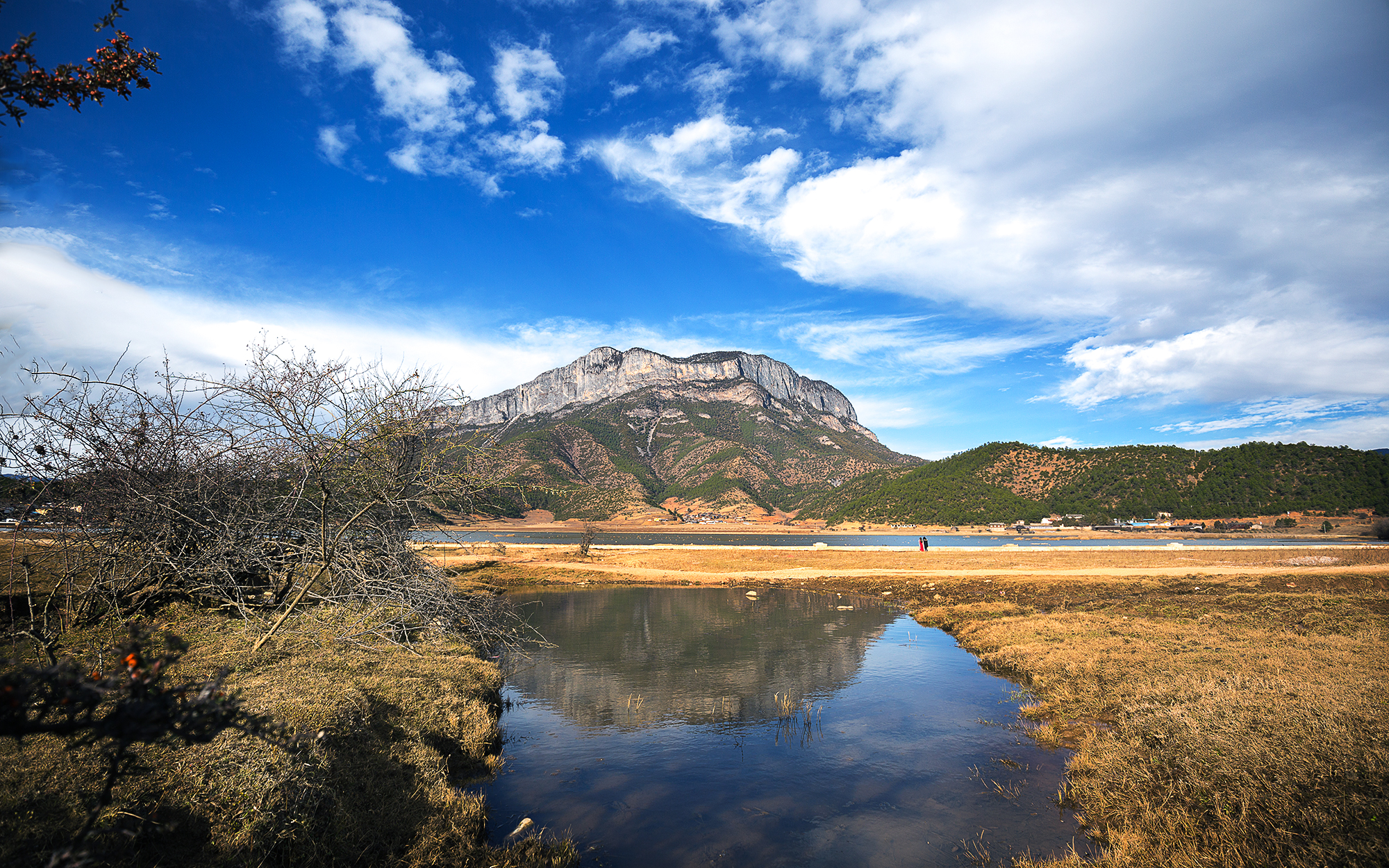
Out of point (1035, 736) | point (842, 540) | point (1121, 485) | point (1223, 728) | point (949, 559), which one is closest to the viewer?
point (1223, 728)

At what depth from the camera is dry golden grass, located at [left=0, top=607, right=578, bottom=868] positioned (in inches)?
214

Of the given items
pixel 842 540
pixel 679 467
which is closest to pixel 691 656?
pixel 842 540

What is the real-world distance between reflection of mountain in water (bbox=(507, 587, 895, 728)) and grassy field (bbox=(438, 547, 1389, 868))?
5.16 m

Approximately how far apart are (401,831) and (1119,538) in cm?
9863

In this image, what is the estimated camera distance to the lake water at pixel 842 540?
220 feet

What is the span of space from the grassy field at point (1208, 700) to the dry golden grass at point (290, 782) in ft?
28.4

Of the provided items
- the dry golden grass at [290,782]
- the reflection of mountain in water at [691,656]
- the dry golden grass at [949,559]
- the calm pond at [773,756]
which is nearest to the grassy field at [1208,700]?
the calm pond at [773,756]

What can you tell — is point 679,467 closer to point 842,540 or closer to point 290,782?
point 842,540

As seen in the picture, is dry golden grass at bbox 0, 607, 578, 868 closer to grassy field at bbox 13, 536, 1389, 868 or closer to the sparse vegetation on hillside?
grassy field at bbox 13, 536, 1389, 868

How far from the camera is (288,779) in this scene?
256 inches

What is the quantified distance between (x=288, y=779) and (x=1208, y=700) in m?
14.9

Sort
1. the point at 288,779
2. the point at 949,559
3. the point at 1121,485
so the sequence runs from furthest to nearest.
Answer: the point at 1121,485 → the point at 949,559 → the point at 288,779

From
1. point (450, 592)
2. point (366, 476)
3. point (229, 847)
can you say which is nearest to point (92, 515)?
point (366, 476)

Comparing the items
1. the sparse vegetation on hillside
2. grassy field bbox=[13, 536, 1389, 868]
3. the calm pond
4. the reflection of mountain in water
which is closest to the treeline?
the sparse vegetation on hillside
